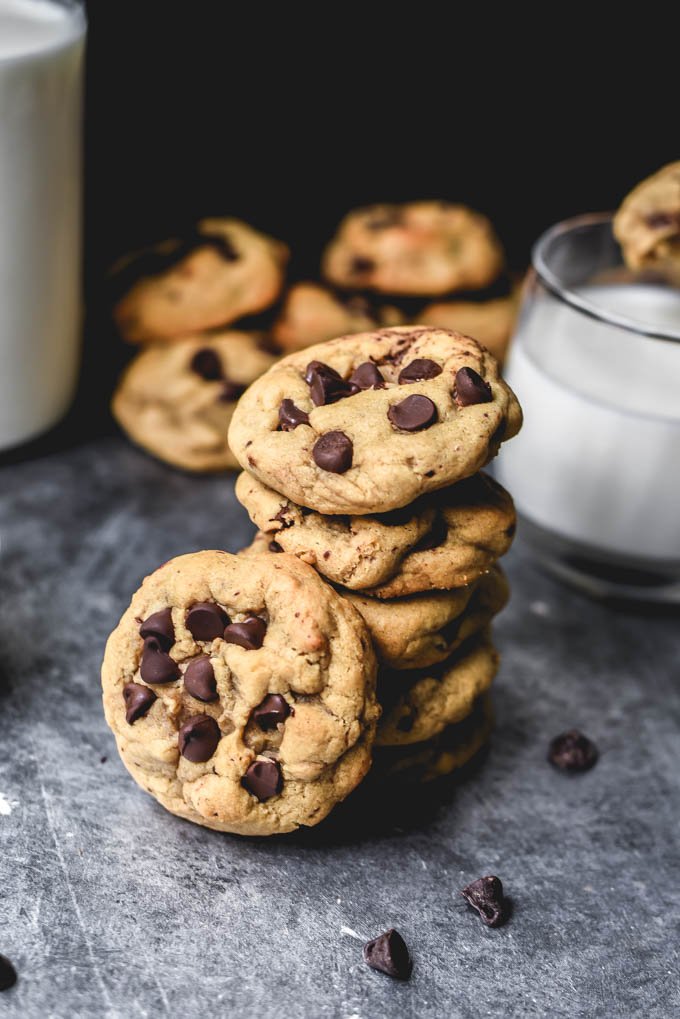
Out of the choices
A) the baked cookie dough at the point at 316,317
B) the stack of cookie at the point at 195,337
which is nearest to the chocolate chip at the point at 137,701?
the stack of cookie at the point at 195,337

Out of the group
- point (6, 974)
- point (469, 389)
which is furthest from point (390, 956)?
point (469, 389)

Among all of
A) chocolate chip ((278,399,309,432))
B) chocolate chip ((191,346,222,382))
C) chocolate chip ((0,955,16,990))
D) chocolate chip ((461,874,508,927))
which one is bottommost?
chocolate chip ((461,874,508,927))

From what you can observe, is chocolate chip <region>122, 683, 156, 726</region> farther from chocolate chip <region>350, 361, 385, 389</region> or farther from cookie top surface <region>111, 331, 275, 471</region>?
cookie top surface <region>111, 331, 275, 471</region>

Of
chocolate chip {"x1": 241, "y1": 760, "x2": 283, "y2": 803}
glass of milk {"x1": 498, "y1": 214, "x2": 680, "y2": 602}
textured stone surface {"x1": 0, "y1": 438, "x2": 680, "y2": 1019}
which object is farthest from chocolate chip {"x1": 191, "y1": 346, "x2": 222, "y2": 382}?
chocolate chip {"x1": 241, "y1": 760, "x2": 283, "y2": 803}

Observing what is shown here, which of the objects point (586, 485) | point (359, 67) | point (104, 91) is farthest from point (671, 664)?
point (104, 91)

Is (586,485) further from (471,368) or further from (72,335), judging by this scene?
(72,335)

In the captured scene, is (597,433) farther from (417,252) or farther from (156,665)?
(156,665)
